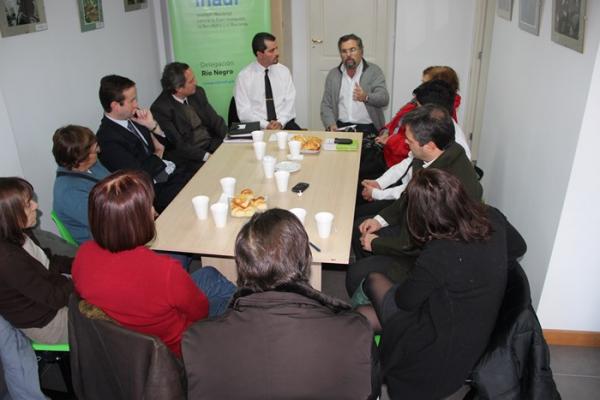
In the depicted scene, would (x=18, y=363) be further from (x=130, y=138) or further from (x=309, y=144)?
(x=309, y=144)

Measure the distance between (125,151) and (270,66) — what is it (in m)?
1.65

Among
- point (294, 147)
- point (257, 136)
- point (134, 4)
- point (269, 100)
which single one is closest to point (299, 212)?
point (294, 147)

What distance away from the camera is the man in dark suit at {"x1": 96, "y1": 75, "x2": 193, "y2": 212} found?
3064 mm

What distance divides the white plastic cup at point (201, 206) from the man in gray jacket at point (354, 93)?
2.04 metres

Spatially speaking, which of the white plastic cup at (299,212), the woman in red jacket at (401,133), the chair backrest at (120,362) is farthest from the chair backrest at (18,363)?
the woman in red jacket at (401,133)

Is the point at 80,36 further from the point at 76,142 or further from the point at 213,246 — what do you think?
the point at 213,246

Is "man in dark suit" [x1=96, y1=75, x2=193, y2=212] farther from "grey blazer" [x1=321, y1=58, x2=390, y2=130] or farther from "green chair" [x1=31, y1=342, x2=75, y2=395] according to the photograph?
"grey blazer" [x1=321, y1=58, x2=390, y2=130]

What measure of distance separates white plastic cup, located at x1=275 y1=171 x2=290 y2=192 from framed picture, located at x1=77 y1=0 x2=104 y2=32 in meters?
2.08

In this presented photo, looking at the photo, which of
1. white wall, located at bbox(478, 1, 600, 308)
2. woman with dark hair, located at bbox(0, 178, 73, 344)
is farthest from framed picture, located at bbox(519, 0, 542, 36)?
woman with dark hair, located at bbox(0, 178, 73, 344)

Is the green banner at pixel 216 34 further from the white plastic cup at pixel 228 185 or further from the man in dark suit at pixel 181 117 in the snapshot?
the white plastic cup at pixel 228 185

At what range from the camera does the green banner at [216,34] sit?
466 centimetres

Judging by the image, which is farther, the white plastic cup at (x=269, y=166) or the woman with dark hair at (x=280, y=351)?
the white plastic cup at (x=269, y=166)

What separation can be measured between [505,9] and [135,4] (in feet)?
10.2

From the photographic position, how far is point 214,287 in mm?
2367
